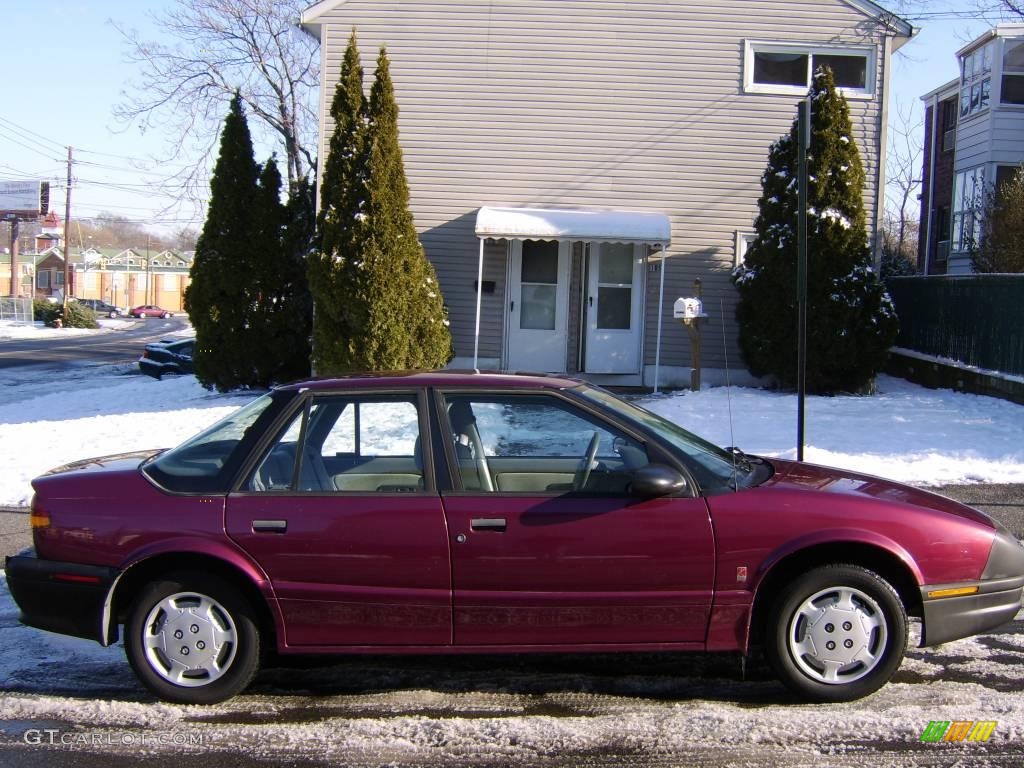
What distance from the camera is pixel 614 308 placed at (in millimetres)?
16234

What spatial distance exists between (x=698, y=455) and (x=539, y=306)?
1159 centimetres

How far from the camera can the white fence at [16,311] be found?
6015 cm

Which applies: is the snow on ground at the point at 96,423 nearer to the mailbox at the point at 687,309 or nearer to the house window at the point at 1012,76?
the mailbox at the point at 687,309

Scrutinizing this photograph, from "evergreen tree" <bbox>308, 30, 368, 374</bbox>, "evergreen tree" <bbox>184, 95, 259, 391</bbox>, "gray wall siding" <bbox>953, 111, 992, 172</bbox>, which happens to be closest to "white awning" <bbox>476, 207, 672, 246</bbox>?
"evergreen tree" <bbox>308, 30, 368, 374</bbox>

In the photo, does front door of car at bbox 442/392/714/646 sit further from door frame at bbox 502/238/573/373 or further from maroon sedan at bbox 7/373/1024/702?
door frame at bbox 502/238/573/373

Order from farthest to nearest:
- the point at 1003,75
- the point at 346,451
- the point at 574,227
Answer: the point at 1003,75 → the point at 574,227 → the point at 346,451

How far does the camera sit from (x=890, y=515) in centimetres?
451

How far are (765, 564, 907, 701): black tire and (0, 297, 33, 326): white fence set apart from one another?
62.8 metres

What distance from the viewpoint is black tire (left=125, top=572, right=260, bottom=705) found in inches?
180

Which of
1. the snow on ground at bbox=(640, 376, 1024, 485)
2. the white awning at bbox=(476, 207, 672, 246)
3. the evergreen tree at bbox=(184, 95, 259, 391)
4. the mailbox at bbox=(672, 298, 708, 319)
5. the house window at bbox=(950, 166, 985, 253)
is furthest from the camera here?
A: the house window at bbox=(950, 166, 985, 253)

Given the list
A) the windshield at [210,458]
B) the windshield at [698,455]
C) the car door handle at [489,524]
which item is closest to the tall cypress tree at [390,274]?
the windshield at [210,458]

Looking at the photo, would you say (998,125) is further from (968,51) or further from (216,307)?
(216,307)

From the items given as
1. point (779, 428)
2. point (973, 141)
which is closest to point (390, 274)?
point (779, 428)

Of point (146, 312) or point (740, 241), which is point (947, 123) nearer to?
point (740, 241)
